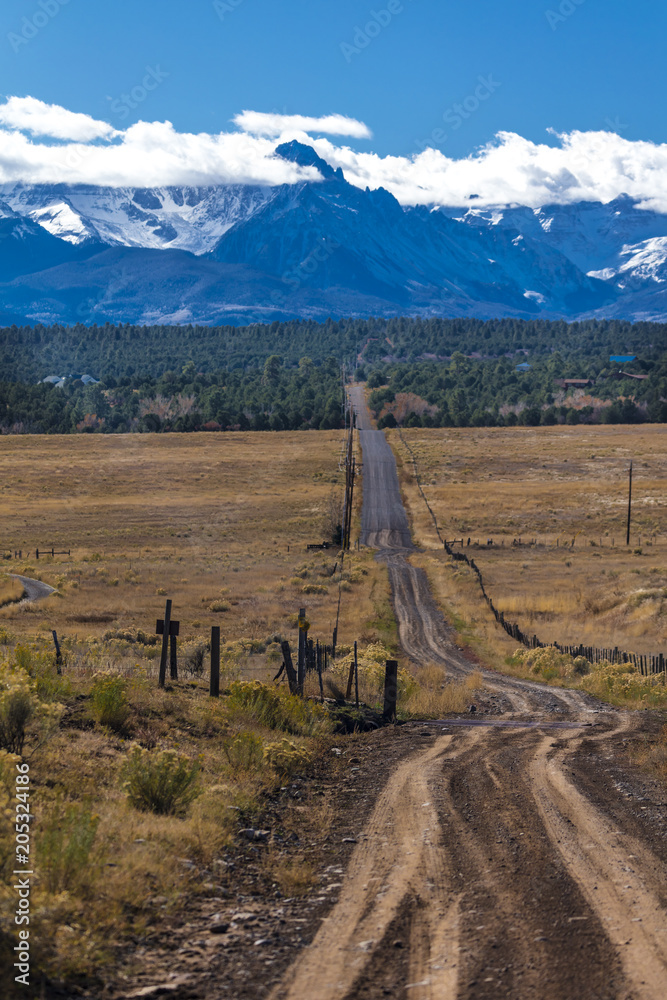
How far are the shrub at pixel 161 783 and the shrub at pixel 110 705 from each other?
2.40 m

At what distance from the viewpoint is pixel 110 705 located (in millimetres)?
13266

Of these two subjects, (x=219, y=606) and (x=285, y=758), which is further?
(x=219, y=606)

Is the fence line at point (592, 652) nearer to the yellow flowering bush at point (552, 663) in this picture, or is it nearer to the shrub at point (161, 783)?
the yellow flowering bush at point (552, 663)

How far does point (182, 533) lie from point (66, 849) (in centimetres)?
7373

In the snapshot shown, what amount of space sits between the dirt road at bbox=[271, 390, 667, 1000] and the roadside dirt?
0.02m

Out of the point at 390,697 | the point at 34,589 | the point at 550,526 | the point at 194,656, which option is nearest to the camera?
the point at 390,697

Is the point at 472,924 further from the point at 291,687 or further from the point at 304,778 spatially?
the point at 291,687

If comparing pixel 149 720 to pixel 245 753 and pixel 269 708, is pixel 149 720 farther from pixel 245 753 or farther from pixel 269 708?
pixel 269 708

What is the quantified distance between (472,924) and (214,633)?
9.30 m

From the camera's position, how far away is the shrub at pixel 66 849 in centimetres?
794

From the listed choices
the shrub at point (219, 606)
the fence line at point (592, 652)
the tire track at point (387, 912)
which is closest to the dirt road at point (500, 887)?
the tire track at point (387, 912)

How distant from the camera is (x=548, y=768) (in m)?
14.1

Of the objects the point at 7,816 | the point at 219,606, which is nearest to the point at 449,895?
the point at 7,816

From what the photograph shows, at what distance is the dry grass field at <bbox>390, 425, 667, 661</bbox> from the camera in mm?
41938
